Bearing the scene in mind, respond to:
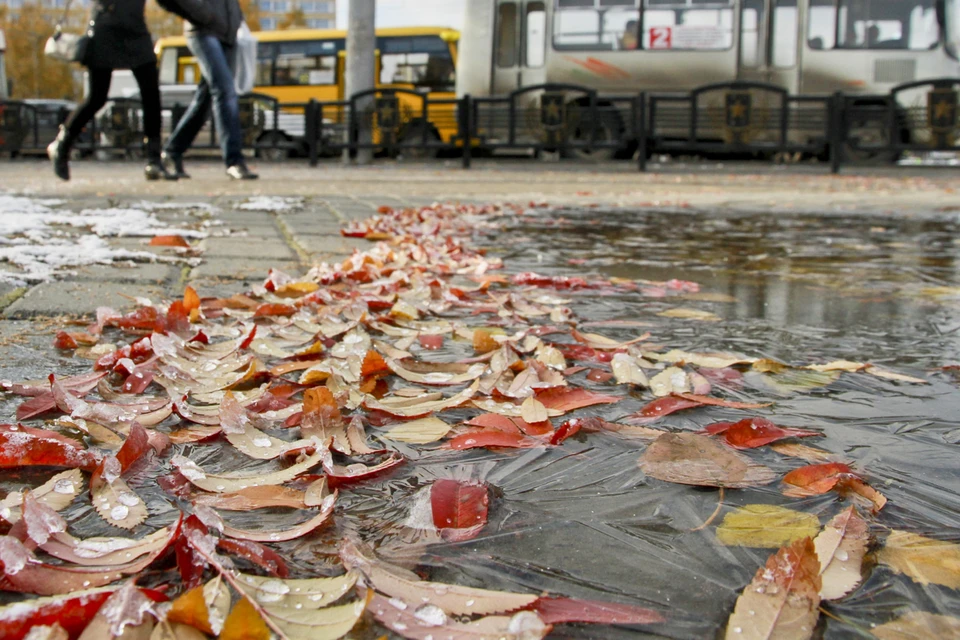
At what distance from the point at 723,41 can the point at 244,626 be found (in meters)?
15.5

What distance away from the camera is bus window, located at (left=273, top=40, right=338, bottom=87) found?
20.5m

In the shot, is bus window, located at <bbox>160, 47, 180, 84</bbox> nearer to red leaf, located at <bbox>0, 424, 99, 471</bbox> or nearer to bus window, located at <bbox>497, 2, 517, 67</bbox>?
bus window, located at <bbox>497, 2, 517, 67</bbox>

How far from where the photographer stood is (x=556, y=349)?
199 centimetres

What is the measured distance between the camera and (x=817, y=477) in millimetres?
1234

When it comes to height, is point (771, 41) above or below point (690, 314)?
above

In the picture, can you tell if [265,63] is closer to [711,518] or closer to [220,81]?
[220,81]

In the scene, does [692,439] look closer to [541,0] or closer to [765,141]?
[765,141]

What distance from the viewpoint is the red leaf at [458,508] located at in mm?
1061

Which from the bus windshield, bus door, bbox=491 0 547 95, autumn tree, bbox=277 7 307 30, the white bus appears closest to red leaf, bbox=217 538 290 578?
the white bus

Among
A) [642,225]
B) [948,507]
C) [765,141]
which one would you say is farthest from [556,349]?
[765,141]

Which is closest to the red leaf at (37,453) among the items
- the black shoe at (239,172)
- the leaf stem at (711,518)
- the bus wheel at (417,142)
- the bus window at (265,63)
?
the leaf stem at (711,518)

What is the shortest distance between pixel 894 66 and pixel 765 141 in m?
4.04

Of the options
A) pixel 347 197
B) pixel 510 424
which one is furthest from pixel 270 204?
pixel 510 424

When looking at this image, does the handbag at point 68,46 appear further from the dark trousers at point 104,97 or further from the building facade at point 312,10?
the building facade at point 312,10
